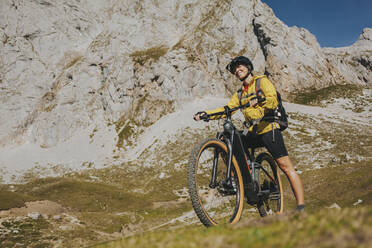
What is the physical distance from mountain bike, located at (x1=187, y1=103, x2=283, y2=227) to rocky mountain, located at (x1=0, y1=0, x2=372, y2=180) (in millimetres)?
56123

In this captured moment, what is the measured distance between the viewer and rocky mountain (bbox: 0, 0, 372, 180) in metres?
76.9

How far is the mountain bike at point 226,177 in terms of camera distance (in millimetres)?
6625

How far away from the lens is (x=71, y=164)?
60.2m

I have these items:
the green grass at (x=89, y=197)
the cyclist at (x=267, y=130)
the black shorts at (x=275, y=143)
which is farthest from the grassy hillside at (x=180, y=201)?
the black shorts at (x=275, y=143)

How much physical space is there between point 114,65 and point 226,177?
89.0m

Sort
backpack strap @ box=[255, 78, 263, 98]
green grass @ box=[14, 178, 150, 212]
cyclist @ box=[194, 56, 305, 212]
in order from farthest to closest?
green grass @ box=[14, 178, 150, 212], backpack strap @ box=[255, 78, 263, 98], cyclist @ box=[194, 56, 305, 212]

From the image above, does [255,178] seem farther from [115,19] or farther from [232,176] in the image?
[115,19]

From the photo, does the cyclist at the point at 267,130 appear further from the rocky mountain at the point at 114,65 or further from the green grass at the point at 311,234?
the rocky mountain at the point at 114,65

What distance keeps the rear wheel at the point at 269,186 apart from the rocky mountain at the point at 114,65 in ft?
183

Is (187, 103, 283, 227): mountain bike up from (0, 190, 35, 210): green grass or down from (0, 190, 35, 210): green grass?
up

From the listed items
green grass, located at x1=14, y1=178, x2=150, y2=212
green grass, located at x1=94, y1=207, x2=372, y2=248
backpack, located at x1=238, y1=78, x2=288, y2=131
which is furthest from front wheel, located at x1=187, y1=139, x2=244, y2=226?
green grass, located at x1=14, y1=178, x2=150, y2=212

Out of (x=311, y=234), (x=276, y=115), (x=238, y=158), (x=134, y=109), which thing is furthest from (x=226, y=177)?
(x=134, y=109)

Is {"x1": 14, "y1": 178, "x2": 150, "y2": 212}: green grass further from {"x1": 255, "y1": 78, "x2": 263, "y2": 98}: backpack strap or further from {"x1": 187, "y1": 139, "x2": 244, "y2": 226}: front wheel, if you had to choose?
{"x1": 255, "y1": 78, "x2": 263, "y2": 98}: backpack strap

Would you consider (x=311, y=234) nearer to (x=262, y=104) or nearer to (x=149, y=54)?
(x=262, y=104)
